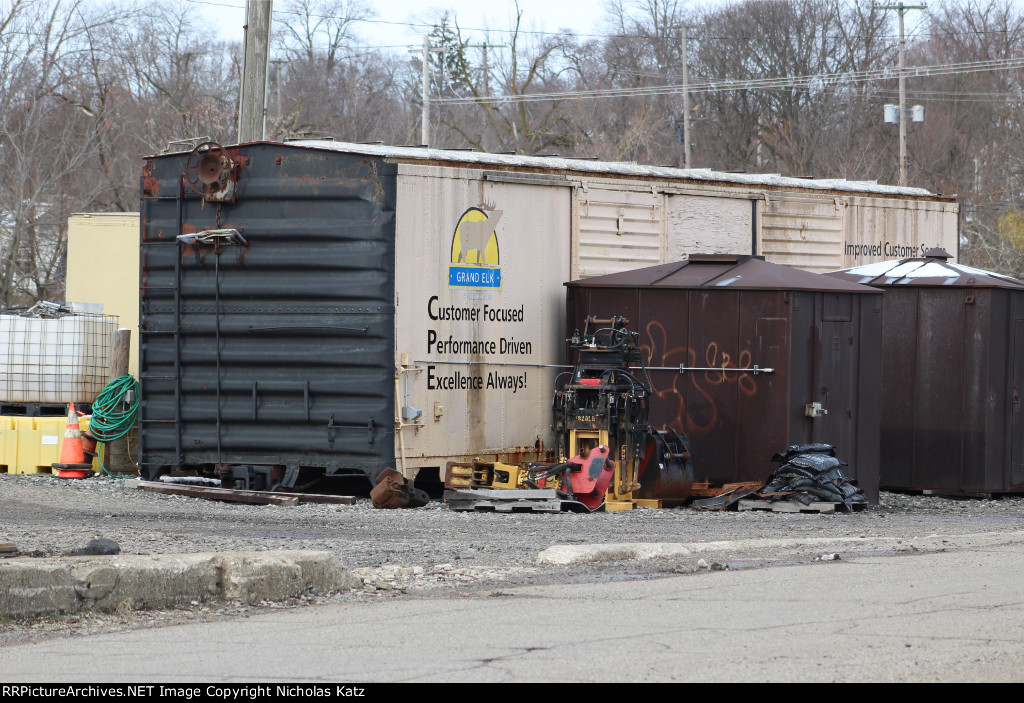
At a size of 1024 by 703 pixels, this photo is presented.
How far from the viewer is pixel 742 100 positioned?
59406 mm

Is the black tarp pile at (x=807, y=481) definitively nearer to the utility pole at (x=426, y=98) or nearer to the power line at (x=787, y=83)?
the utility pole at (x=426, y=98)

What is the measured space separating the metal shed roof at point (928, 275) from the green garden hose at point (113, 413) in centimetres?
853

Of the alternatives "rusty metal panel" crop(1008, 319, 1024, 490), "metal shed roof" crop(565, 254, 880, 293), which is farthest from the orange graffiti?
"rusty metal panel" crop(1008, 319, 1024, 490)

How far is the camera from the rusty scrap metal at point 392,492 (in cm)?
1470

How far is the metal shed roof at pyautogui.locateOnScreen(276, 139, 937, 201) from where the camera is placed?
15.8 m

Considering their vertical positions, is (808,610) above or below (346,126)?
below

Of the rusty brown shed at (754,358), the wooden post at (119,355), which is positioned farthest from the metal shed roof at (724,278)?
the wooden post at (119,355)

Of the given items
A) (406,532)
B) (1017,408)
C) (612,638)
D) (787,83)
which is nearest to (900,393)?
(1017,408)

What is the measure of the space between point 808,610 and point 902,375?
974 cm

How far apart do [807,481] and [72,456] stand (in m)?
8.48

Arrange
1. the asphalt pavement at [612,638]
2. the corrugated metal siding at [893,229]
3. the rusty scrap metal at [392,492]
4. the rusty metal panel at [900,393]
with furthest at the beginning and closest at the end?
the corrugated metal siding at [893,229] < the rusty metal panel at [900,393] < the rusty scrap metal at [392,492] < the asphalt pavement at [612,638]

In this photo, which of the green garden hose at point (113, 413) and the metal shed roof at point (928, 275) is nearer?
the metal shed roof at point (928, 275)

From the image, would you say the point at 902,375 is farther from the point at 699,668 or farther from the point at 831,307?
the point at 699,668

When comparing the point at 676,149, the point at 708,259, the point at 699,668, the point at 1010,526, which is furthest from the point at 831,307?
the point at 676,149
